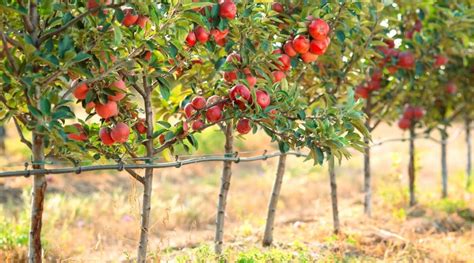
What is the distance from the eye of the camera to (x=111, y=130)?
2.91 m

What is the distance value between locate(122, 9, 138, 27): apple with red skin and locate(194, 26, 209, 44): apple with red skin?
410mm

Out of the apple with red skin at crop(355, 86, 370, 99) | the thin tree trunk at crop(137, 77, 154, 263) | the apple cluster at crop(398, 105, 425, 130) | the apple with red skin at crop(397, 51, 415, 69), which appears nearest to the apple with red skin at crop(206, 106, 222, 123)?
the thin tree trunk at crop(137, 77, 154, 263)

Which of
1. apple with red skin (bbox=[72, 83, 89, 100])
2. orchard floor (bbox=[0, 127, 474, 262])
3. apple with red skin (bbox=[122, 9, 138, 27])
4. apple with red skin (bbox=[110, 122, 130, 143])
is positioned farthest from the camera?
orchard floor (bbox=[0, 127, 474, 262])

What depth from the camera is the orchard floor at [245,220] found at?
14.0 ft

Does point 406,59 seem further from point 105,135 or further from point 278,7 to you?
point 105,135

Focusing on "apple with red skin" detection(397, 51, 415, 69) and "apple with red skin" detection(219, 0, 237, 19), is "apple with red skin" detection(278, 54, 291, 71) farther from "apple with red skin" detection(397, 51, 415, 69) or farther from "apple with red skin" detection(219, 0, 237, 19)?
"apple with red skin" detection(397, 51, 415, 69)

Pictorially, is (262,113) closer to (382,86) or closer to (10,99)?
(10,99)

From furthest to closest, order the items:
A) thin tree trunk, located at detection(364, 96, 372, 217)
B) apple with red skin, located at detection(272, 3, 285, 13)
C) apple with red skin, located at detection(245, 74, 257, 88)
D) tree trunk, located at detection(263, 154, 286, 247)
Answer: thin tree trunk, located at detection(364, 96, 372, 217), tree trunk, located at detection(263, 154, 286, 247), apple with red skin, located at detection(272, 3, 285, 13), apple with red skin, located at detection(245, 74, 257, 88)

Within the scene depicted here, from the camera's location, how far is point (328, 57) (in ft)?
13.7

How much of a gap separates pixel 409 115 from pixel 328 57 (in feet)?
6.72

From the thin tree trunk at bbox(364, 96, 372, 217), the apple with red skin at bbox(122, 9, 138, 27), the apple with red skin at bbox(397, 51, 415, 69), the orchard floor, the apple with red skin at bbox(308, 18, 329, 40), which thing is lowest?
the orchard floor

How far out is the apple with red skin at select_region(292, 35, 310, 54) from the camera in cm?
→ 313

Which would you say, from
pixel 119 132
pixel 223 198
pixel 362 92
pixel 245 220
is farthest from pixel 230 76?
pixel 245 220

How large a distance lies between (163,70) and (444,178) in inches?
191
